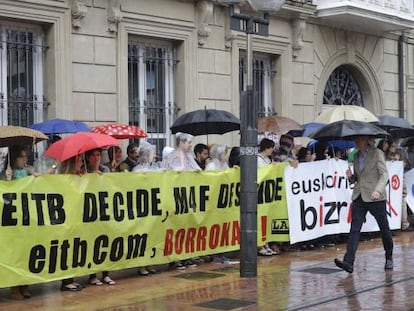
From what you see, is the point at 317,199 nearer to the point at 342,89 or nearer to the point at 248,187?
the point at 248,187

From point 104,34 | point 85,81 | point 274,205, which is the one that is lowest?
point 274,205

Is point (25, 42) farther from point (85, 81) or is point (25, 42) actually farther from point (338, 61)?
point (338, 61)

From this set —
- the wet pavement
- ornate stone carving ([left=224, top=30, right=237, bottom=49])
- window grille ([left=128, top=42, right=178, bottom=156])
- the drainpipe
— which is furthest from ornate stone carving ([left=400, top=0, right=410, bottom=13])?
the wet pavement

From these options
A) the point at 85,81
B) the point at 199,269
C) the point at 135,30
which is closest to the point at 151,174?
the point at 199,269

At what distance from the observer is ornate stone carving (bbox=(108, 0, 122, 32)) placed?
13898 mm

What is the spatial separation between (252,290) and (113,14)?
685cm

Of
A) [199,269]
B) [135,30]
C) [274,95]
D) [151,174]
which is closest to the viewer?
[151,174]

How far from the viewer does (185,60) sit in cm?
1548

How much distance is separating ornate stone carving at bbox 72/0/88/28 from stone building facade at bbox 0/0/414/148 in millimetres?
18

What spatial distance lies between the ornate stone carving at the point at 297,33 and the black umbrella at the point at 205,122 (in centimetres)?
573

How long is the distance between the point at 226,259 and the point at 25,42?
5.31 metres

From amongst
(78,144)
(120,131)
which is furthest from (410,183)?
(78,144)

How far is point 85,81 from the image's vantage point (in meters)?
13.6

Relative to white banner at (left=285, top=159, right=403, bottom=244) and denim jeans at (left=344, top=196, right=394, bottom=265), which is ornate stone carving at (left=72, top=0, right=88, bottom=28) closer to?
white banner at (left=285, top=159, right=403, bottom=244)
